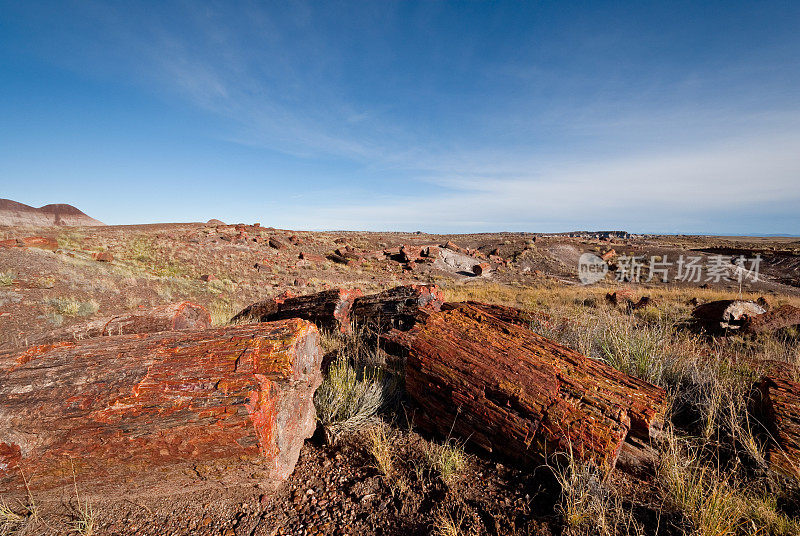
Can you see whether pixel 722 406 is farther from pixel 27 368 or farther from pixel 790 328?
pixel 790 328

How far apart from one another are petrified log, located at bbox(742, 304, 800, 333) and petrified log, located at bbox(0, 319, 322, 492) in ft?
34.9

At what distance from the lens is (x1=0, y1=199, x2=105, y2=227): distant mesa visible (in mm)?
62344

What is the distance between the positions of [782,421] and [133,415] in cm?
496

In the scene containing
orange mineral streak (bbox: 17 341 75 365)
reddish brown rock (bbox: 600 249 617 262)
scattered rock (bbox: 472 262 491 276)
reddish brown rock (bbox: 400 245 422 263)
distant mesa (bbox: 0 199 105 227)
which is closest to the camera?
orange mineral streak (bbox: 17 341 75 365)

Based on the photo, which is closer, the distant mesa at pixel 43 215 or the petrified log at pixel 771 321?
the petrified log at pixel 771 321

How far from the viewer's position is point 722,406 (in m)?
3.00

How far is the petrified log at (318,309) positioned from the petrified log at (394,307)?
25 cm

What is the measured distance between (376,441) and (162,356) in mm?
1751

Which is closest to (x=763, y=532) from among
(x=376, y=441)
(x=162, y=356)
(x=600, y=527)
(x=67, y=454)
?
(x=600, y=527)

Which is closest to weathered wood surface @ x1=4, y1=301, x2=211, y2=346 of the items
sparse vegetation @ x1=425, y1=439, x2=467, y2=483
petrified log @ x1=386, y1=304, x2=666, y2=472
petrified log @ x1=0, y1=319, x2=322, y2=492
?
petrified log @ x1=0, y1=319, x2=322, y2=492

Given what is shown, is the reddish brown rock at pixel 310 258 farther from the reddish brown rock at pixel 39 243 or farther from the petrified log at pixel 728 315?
the petrified log at pixel 728 315

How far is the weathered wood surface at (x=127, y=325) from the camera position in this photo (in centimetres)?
410

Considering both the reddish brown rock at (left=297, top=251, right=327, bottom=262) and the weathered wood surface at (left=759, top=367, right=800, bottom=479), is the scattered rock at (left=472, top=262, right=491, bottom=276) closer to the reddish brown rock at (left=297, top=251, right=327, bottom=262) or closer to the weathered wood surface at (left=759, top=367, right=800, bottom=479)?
the reddish brown rock at (left=297, top=251, right=327, bottom=262)

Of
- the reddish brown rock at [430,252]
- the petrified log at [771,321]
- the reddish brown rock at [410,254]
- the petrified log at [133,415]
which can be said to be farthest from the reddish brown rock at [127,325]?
the reddish brown rock at [430,252]
